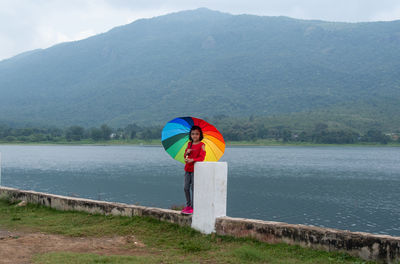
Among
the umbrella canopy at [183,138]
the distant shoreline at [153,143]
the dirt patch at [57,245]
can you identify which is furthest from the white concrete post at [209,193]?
the distant shoreline at [153,143]

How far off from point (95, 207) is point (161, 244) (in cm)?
295

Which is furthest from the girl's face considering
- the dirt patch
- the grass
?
the dirt patch

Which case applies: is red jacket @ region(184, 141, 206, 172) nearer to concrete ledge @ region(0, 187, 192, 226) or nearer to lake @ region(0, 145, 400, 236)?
concrete ledge @ region(0, 187, 192, 226)

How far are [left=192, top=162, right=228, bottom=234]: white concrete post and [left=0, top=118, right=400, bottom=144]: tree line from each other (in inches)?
4020

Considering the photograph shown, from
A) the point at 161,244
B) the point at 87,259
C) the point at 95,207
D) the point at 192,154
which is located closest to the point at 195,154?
the point at 192,154

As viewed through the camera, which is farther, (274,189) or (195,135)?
(274,189)

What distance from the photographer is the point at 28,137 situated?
118812mm

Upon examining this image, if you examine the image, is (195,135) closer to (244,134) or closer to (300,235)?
(300,235)

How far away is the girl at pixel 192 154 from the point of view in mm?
7309

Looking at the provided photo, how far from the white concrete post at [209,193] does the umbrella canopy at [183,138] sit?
76cm

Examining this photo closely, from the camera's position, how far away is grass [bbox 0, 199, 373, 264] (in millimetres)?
5730

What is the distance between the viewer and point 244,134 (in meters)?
113

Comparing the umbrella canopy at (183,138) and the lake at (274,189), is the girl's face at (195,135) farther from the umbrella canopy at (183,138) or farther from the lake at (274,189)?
the lake at (274,189)

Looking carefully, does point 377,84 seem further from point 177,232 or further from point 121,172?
point 177,232
